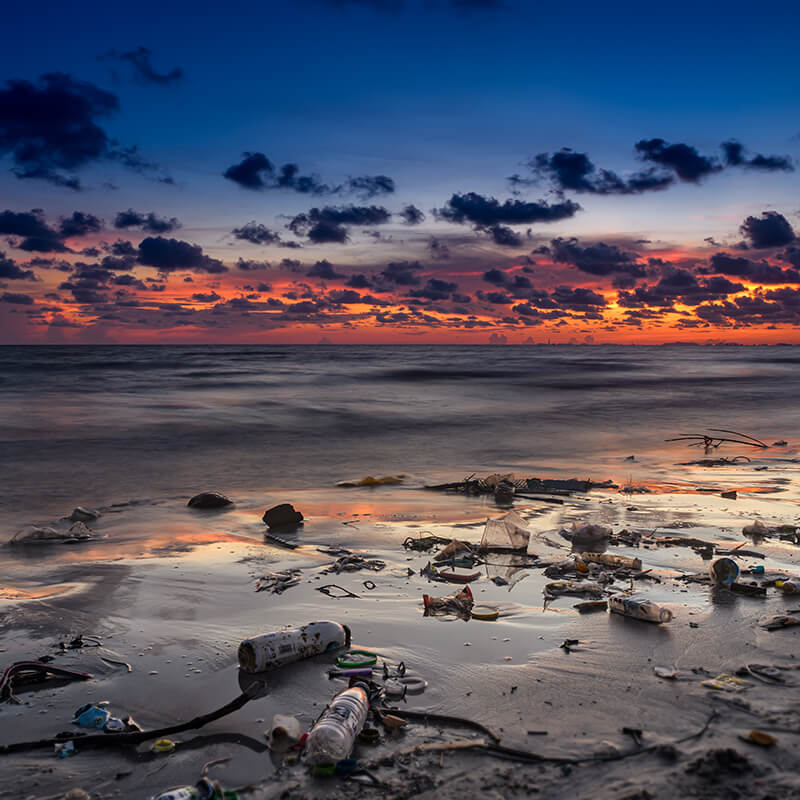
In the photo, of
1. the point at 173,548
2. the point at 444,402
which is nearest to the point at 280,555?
the point at 173,548

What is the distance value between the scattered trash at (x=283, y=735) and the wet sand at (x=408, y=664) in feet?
0.26

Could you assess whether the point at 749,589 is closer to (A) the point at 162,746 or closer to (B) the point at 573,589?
(B) the point at 573,589

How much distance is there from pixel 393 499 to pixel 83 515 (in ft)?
16.5

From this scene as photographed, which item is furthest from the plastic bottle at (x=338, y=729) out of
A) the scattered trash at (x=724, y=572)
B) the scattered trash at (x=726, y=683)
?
the scattered trash at (x=724, y=572)

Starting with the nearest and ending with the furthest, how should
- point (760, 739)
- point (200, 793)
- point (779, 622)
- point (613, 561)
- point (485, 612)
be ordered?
point (200, 793), point (760, 739), point (779, 622), point (485, 612), point (613, 561)

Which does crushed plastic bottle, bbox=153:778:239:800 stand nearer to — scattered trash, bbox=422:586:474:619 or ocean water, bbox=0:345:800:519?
scattered trash, bbox=422:586:474:619

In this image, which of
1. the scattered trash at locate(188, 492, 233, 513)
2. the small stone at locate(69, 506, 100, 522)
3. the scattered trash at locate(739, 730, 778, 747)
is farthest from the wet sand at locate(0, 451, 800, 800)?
the scattered trash at locate(188, 492, 233, 513)

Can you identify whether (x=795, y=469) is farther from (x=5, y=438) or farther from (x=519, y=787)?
(x=5, y=438)

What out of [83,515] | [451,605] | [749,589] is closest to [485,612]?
[451,605]

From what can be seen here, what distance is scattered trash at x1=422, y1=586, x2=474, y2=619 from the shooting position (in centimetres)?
598

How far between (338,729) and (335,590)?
304 centimetres

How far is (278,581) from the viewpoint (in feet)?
23.1

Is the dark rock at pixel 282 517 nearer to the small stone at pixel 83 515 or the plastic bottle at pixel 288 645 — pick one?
the small stone at pixel 83 515

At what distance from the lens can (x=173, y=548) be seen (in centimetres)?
878
